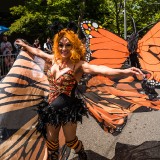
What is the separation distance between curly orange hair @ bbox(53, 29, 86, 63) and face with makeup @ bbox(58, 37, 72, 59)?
27mm

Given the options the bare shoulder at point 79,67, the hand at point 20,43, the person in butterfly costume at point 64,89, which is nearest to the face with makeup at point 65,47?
the person in butterfly costume at point 64,89

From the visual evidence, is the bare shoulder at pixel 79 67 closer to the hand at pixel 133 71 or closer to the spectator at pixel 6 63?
the hand at pixel 133 71

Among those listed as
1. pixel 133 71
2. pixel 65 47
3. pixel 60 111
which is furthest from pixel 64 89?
pixel 133 71

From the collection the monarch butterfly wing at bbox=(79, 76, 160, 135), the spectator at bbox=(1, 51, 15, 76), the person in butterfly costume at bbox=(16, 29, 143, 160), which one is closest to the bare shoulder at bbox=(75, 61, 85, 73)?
the person in butterfly costume at bbox=(16, 29, 143, 160)

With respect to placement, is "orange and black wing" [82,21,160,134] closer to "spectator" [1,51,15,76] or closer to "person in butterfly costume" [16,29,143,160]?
"person in butterfly costume" [16,29,143,160]

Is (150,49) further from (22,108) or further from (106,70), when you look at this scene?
(22,108)

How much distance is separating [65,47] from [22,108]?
2.69 feet

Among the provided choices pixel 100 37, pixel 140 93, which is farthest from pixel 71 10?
pixel 140 93

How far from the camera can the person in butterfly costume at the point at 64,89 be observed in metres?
3.18

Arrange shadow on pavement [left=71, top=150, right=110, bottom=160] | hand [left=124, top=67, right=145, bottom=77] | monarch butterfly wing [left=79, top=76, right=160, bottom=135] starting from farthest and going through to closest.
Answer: shadow on pavement [left=71, top=150, right=110, bottom=160] < monarch butterfly wing [left=79, top=76, right=160, bottom=135] < hand [left=124, top=67, right=145, bottom=77]

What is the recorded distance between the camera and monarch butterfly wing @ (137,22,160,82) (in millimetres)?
4770

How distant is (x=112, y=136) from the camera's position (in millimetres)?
4980

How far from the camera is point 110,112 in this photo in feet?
13.2

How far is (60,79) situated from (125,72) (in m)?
0.65
